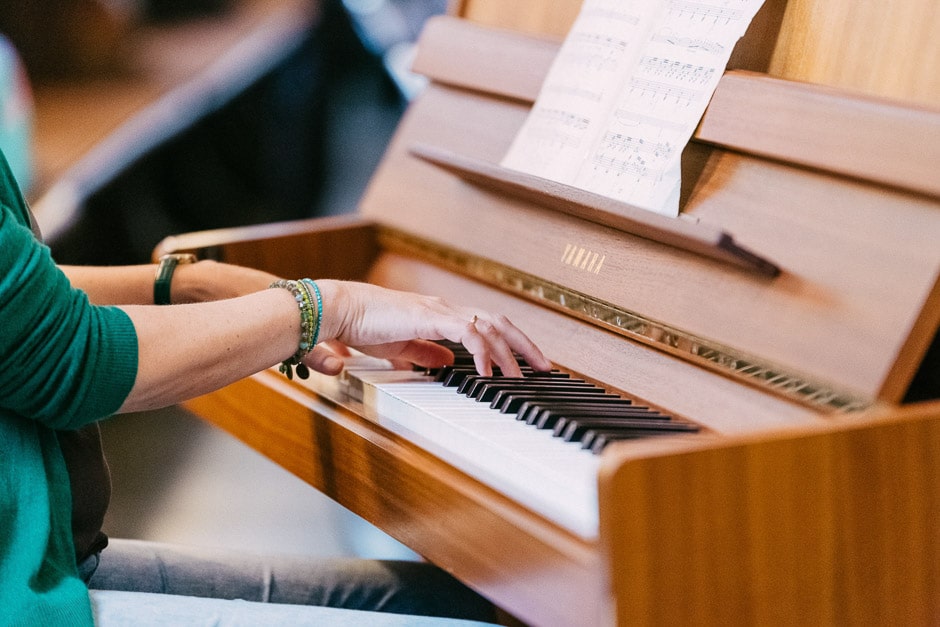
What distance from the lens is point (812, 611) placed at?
0.94 metres

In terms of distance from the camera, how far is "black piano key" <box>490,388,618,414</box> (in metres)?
1.17

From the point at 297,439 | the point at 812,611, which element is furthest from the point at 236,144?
the point at 812,611

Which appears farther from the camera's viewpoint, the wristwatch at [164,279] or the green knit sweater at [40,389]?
the wristwatch at [164,279]

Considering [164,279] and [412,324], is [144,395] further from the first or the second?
[164,279]

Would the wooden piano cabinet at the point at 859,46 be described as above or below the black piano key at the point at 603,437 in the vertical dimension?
above

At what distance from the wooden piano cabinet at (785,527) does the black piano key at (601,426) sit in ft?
0.70

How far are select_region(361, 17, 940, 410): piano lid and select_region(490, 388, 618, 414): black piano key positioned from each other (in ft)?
0.42

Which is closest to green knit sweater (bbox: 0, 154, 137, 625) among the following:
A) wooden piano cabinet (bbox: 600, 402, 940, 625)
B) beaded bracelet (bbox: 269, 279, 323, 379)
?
beaded bracelet (bbox: 269, 279, 323, 379)

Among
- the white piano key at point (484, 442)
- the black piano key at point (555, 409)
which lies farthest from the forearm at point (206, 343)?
the black piano key at point (555, 409)

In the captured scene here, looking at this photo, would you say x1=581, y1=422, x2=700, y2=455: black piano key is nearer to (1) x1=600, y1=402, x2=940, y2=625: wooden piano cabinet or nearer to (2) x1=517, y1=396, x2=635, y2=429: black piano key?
(2) x1=517, y1=396, x2=635, y2=429: black piano key

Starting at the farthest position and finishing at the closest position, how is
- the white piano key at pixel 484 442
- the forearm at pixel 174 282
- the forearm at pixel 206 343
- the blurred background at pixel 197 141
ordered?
the blurred background at pixel 197 141 → the forearm at pixel 174 282 → the forearm at pixel 206 343 → the white piano key at pixel 484 442

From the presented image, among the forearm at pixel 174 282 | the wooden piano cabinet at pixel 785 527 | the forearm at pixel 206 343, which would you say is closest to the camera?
the wooden piano cabinet at pixel 785 527

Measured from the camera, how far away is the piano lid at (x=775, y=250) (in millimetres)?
1046

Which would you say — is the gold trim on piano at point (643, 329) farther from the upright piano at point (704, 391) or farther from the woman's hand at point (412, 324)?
the woman's hand at point (412, 324)
